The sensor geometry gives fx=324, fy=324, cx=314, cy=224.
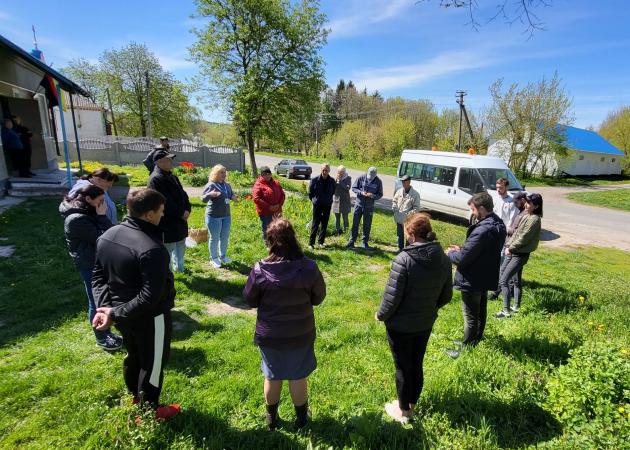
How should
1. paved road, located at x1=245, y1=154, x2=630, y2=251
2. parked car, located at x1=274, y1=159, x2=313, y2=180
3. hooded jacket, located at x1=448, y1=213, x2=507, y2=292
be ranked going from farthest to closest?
parked car, located at x1=274, y1=159, x2=313, y2=180, paved road, located at x1=245, y1=154, x2=630, y2=251, hooded jacket, located at x1=448, y1=213, x2=507, y2=292

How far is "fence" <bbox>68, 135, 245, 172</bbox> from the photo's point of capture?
61.1 ft

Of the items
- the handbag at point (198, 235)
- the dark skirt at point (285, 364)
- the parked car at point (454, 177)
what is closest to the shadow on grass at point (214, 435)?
the dark skirt at point (285, 364)

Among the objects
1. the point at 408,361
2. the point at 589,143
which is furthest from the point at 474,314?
the point at 589,143

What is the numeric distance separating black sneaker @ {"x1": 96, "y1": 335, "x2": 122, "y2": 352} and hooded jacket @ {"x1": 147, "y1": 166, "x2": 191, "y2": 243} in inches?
60.2

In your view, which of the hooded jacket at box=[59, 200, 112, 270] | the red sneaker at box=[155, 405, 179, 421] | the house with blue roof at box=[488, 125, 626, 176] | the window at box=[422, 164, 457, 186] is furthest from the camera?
the house with blue roof at box=[488, 125, 626, 176]

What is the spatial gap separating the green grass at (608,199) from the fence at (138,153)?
19.4 meters

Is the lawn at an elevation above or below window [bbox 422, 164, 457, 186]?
below

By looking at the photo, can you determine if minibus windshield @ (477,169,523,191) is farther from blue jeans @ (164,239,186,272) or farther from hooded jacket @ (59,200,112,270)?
hooded jacket @ (59,200,112,270)

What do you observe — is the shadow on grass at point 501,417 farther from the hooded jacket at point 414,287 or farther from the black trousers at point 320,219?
the black trousers at point 320,219

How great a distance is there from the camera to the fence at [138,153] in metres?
18.6

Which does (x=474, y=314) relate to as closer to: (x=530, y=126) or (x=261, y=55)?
(x=261, y=55)

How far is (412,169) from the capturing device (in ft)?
39.5

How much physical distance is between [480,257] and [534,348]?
3.81 feet

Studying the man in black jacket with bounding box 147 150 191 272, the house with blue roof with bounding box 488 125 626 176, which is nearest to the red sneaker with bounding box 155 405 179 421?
the man in black jacket with bounding box 147 150 191 272
